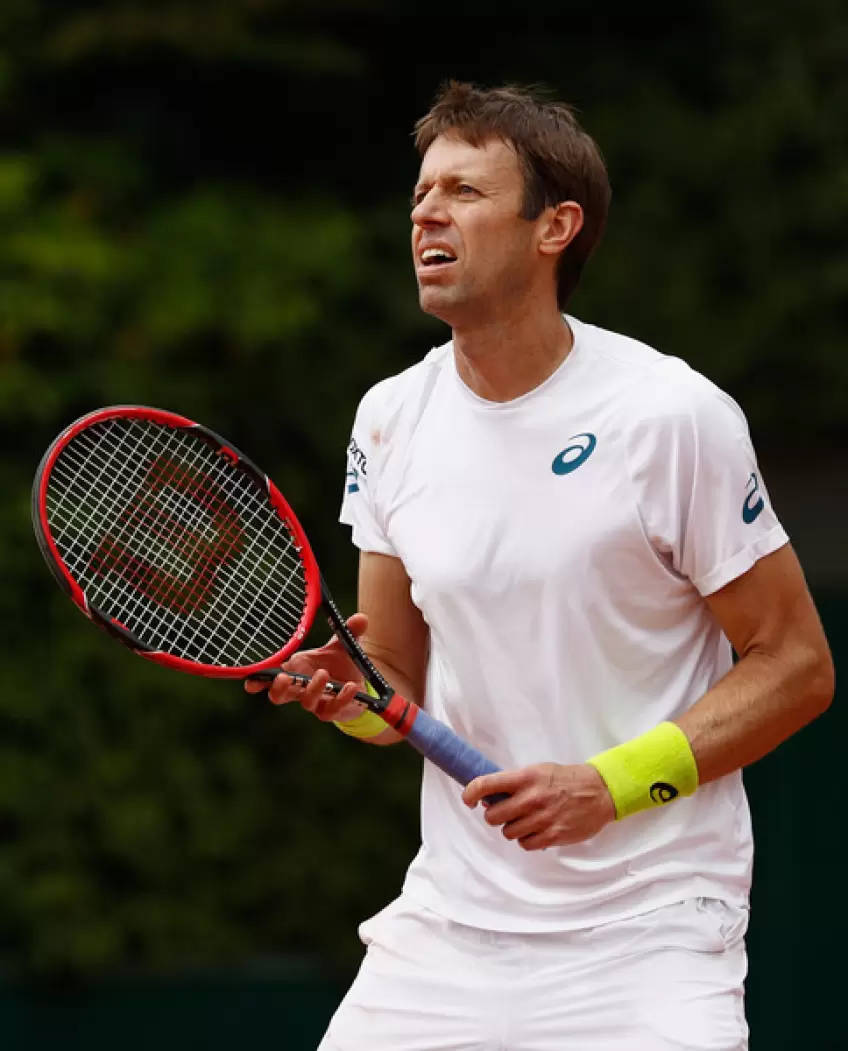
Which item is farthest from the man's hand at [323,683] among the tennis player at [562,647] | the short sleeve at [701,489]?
the short sleeve at [701,489]

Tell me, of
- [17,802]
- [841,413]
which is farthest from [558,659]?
[841,413]

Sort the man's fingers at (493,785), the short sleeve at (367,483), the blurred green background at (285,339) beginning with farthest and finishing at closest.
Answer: the blurred green background at (285,339) < the short sleeve at (367,483) < the man's fingers at (493,785)

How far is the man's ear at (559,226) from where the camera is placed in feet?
11.1

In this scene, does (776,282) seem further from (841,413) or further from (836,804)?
(836,804)

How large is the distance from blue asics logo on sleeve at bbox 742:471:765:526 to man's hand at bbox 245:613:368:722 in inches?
24.3

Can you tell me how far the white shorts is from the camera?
3135mm

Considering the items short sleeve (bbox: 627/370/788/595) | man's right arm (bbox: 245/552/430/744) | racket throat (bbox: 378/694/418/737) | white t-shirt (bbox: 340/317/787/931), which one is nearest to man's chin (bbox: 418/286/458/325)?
white t-shirt (bbox: 340/317/787/931)

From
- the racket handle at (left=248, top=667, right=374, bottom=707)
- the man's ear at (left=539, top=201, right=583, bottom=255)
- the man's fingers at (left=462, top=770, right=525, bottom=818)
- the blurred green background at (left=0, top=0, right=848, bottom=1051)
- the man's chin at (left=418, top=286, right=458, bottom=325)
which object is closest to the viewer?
the man's fingers at (left=462, top=770, right=525, bottom=818)

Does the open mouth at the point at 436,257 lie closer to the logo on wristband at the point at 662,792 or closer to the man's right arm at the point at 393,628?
the man's right arm at the point at 393,628

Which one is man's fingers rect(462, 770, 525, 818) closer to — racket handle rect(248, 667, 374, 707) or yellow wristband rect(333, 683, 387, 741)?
racket handle rect(248, 667, 374, 707)

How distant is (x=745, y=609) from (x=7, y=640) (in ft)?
12.7

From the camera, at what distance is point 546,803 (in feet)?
10.1

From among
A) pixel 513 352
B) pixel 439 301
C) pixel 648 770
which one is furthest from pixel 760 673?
pixel 439 301

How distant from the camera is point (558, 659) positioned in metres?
3.24
